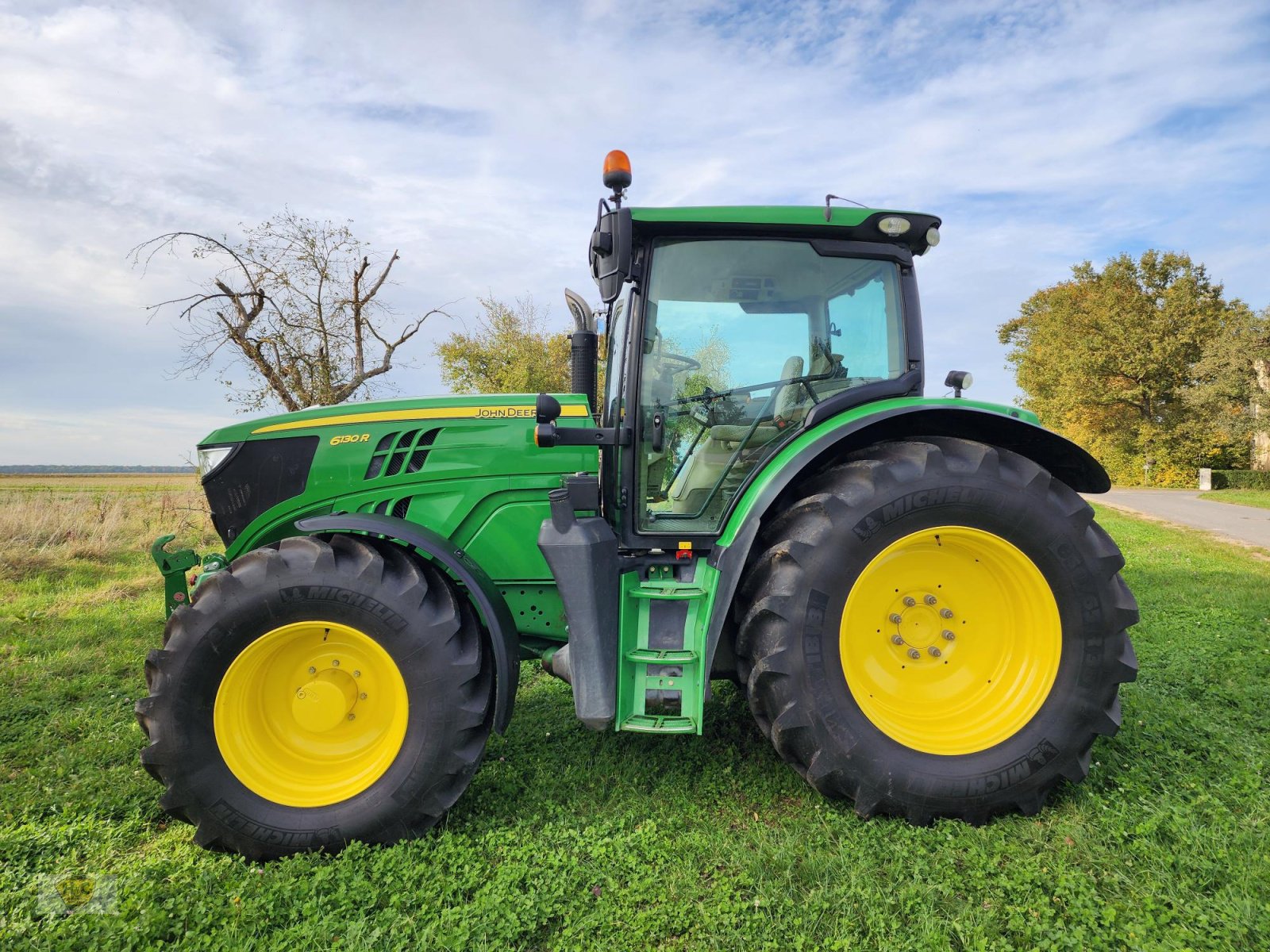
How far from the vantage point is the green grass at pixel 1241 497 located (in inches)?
710

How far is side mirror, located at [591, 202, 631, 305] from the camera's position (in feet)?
8.84

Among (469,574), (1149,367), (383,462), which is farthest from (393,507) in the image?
(1149,367)

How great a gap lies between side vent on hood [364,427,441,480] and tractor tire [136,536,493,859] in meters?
0.48

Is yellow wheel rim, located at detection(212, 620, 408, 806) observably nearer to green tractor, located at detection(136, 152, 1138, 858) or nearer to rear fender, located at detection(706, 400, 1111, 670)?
green tractor, located at detection(136, 152, 1138, 858)

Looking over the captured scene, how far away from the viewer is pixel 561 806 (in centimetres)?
288

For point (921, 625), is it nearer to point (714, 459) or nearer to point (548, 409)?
point (714, 459)

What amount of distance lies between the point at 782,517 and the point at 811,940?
139 centimetres

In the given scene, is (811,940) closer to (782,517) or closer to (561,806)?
(561,806)

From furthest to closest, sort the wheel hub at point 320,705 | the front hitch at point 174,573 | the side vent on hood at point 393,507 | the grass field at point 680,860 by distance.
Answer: the front hitch at point 174,573 → the side vent on hood at point 393,507 → the wheel hub at point 320,705 → the grass field at point 680,860

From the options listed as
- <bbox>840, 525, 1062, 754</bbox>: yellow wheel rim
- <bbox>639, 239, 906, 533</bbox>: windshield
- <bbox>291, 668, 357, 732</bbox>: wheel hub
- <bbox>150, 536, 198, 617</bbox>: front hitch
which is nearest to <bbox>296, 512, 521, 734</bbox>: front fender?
<bbox>291, 668, 357, 732</bbox>: wheel hub

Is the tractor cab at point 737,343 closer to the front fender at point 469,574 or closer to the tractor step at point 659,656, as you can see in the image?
the tractor step at point 659,656

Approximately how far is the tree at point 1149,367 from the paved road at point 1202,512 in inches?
188

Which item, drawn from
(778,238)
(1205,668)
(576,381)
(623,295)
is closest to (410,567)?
(576,381)

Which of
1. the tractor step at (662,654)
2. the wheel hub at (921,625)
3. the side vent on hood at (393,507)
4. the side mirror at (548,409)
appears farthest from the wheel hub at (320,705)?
the wheel hub at (921,625)
